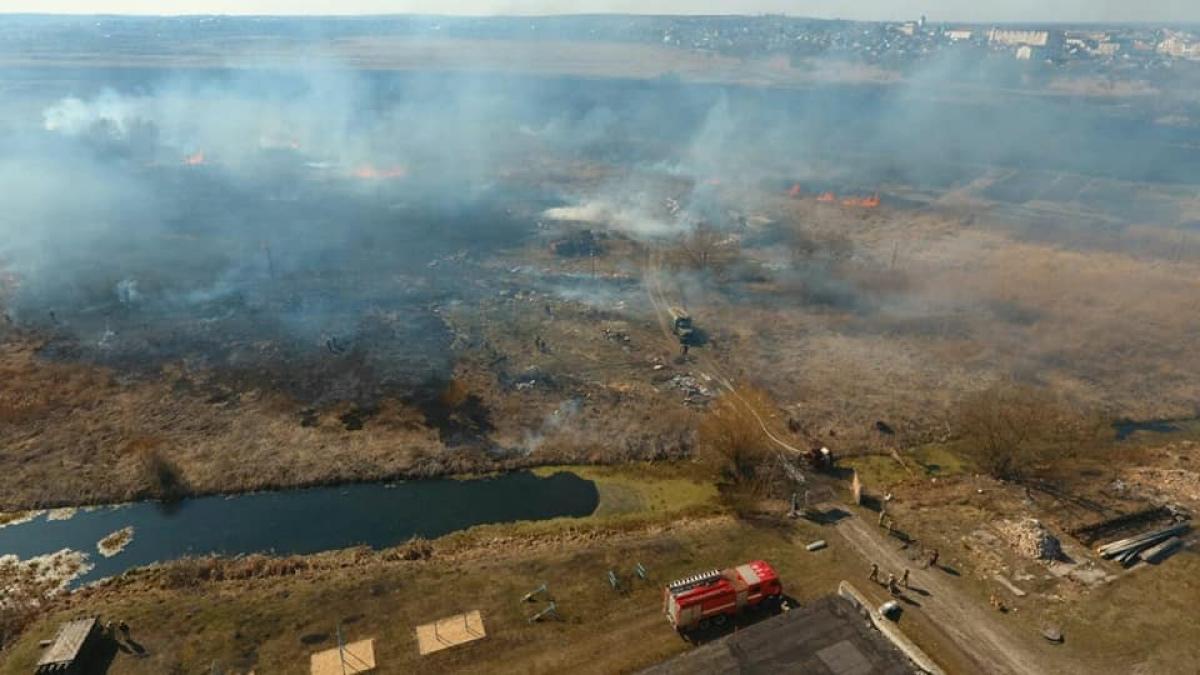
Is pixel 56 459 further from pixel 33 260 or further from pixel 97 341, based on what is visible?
pixel 33 260

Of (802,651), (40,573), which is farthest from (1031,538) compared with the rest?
(40,573)

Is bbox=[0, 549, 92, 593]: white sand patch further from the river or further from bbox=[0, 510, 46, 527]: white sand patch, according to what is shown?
bbox=[0, 510, 46, 527]: white sand patch

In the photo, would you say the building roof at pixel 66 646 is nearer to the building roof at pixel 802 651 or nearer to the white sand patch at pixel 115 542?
the white sand patch at pixel 115 542


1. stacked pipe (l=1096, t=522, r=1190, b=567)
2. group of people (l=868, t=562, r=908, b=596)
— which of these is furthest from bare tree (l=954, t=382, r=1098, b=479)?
group of people (l=868, t=562, r=908, b=596)

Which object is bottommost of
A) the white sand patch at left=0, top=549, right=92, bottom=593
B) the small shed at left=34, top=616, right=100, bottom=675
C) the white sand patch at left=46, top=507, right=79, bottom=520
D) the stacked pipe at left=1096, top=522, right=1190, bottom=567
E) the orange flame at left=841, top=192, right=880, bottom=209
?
the stacked pipe at left=1096, top=522, right=1190, bottom=567

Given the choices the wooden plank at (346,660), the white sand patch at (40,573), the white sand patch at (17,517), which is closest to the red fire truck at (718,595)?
the wooden plank at (346,660)

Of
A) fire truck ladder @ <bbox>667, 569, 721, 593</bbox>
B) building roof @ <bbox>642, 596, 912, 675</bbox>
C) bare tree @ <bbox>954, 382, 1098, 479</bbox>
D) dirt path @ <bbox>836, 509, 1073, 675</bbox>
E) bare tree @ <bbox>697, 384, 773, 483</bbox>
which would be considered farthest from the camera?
bare tree @ <bbox>697, 384, 773, 483</bbox>
